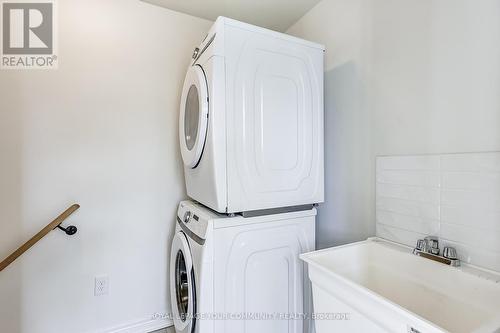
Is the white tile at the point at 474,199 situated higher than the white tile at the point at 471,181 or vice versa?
the white tile at the point at 471,181

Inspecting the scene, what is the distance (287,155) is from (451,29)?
0.89 metres

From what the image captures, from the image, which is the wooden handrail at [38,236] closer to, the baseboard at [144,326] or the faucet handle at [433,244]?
the baseboard at [144,326]

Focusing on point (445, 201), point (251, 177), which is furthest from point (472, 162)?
point (251, 177)

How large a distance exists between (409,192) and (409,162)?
0.47ft

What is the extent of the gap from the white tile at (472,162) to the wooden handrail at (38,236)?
212 cm

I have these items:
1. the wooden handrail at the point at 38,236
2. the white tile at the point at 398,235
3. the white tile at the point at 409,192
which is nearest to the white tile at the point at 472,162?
the white tile at the point at 409,192

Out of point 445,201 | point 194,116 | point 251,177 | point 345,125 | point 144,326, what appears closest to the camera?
point 445,201

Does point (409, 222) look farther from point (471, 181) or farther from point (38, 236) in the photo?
point (38, 236)

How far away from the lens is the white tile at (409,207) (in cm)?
107

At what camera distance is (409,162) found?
1158 millimetres

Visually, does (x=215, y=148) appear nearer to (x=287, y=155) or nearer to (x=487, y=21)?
(x=287, y=155)

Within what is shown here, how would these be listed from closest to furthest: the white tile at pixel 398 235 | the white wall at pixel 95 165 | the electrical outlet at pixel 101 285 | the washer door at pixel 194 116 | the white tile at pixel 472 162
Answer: the white tile at pixel 472 162, the white tile at pixel 398 235, the washer door at pixel 194 116, the white wall at pixel 95 165, the electrical outlet at pixel 101 285

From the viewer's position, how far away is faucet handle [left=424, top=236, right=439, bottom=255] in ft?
3.28

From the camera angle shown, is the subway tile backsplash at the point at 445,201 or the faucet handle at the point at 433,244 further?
the faucet handle at the point at 433,244
